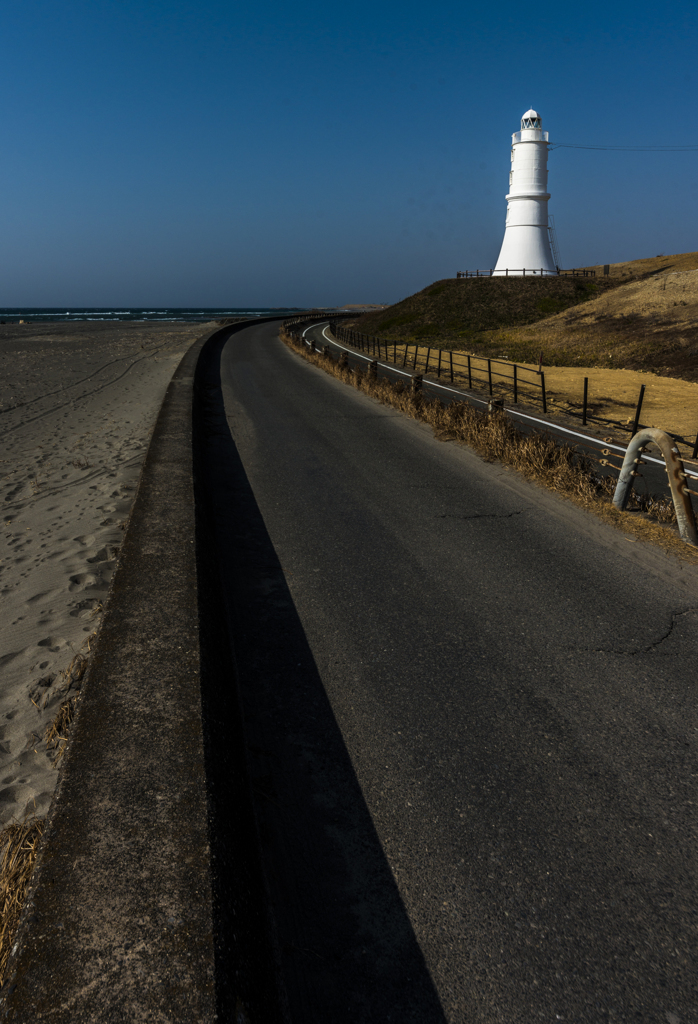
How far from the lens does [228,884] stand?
2.17 meters

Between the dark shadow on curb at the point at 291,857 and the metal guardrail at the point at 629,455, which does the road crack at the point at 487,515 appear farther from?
the dark shadow on curb at the point at 291,857

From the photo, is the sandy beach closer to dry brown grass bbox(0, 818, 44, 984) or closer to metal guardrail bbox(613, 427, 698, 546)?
dry brown grass bbox(0, 818, 44, 984)

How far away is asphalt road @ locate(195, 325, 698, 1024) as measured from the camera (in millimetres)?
2111

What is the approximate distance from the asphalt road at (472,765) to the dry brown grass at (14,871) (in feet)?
3.03

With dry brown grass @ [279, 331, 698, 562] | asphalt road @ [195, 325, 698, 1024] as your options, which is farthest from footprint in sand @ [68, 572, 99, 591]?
dry brown grass @ [279, 331, 698, 562]

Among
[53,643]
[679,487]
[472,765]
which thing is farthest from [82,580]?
[679,487]

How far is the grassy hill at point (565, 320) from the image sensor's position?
1170 inches

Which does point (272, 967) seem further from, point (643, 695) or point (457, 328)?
point (457, 328)

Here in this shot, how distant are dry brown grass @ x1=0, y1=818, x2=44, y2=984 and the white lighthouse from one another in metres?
74.3

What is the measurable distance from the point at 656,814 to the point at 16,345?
46.5 metres

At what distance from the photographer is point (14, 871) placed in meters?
2.33

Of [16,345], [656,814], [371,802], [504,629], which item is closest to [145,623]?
[371,802]

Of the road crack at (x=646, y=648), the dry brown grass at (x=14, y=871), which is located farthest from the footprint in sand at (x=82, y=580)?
the road crack at (x=646, y=648)

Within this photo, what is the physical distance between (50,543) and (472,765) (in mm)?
4775
